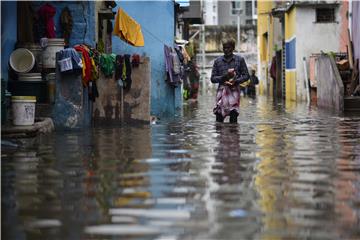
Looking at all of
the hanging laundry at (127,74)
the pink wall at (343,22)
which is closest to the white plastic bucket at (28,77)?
the hanging laundry at (127,74)

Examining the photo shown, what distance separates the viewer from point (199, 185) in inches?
249

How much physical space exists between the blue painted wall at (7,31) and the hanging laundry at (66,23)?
0.98 m

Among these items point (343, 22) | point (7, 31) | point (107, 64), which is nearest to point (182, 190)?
point (7, 31)

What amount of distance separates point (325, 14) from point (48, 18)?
2088cm

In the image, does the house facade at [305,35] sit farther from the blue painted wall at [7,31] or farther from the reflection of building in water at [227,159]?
the reflection of building in water at [227,159]

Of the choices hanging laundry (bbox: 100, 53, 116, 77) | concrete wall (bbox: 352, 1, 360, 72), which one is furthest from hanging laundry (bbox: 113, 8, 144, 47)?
concrete wall (bbox: 352, 1, 360, 72)

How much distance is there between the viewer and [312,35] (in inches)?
1272

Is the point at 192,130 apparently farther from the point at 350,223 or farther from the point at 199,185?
the point at 350,223

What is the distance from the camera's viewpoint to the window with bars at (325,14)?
31.9 metres

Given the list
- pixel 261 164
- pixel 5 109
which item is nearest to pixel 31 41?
pixel 5 109

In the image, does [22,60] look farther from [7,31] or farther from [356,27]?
[356,27]

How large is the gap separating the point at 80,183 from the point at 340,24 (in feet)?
88.4

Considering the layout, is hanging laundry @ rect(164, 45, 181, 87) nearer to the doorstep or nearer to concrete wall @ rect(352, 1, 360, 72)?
concrete wall @ rect(352, 1, 360, 72)

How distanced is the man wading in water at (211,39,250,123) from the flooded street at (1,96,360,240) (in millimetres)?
3127
